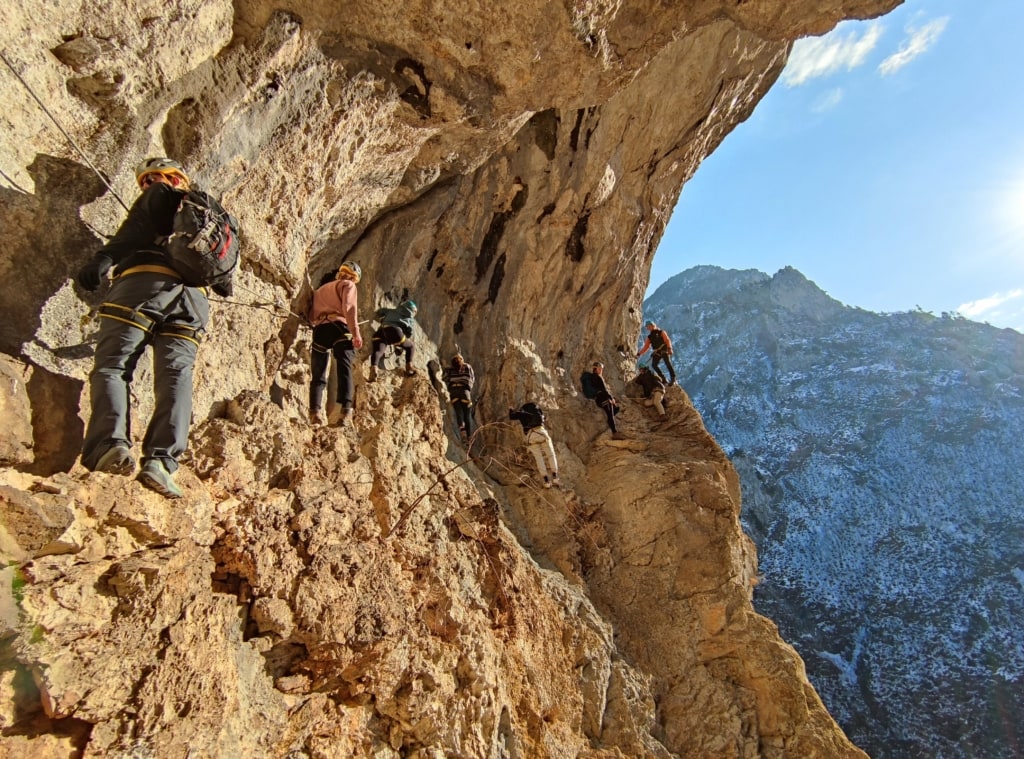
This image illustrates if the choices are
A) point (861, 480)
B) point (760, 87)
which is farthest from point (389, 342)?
point (861, 480)

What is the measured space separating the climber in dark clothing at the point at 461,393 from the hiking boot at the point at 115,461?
614 centimetres

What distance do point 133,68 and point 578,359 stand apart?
383 inches

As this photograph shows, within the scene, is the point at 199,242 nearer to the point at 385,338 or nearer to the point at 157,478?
the point at 157,478

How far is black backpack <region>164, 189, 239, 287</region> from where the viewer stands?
3.55 metres

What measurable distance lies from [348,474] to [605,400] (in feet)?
21.6

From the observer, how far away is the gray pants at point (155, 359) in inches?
125

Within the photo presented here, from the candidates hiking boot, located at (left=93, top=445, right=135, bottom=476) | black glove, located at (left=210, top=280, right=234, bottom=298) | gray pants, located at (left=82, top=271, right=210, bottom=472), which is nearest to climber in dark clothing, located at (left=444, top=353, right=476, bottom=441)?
black glove, located at (left=210, top=280, right=234, bottom=298)

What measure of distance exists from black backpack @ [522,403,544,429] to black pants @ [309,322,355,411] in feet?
12.8

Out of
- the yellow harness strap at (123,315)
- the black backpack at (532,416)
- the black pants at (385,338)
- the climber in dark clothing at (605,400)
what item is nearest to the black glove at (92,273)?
the yellow harness strap at (123,315)

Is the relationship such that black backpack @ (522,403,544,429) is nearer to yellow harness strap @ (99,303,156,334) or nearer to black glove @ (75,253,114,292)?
yellow harness strap @ (99,303,156,334)

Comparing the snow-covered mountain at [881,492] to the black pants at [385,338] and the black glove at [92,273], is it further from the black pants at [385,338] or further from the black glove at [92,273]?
the black glove at [92,273]

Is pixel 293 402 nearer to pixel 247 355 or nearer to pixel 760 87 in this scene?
pixel 247 355

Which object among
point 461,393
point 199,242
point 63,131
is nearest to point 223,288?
point 199,242

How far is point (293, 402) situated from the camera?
5574 mm
